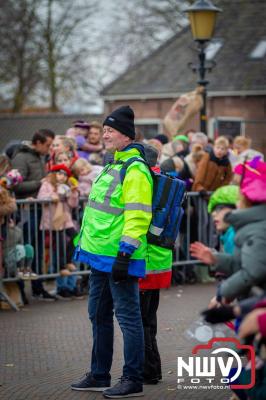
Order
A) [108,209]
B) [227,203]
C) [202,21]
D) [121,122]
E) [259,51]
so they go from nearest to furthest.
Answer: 1. [227,203]
2. [108,209]
3. [121,122]
4. [202,21]
5. [259,51]

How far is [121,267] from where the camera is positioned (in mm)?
6043

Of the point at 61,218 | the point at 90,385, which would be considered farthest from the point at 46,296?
the point at 90,385

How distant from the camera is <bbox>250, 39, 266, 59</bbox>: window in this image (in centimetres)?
3219

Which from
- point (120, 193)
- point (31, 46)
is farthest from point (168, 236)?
point (31, 46)

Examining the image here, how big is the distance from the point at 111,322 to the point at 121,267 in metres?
0.62

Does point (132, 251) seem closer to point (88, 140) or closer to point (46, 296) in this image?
point (46, 296)

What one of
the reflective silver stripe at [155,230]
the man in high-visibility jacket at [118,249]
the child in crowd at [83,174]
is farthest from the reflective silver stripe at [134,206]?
the child in crowd at [83,174]

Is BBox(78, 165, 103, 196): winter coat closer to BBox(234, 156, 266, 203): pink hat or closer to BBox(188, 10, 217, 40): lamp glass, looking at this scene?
BBox(188, 10, 217, 40): lamp glass

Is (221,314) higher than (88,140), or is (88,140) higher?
(88,140)

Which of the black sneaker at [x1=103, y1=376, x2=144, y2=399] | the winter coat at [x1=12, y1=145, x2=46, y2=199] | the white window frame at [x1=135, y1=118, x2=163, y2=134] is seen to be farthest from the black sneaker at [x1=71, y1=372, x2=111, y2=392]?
the white window frame at [x1=135, y1=118, x2=163, y2=134]

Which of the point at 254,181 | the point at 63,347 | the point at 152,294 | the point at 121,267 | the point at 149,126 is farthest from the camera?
the point at 149,126

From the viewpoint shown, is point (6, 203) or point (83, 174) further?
point (83, 174)

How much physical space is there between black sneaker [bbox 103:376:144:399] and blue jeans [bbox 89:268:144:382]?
0.13 ft

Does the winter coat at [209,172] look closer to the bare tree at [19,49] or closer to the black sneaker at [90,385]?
the black sneaker at [90,385]
